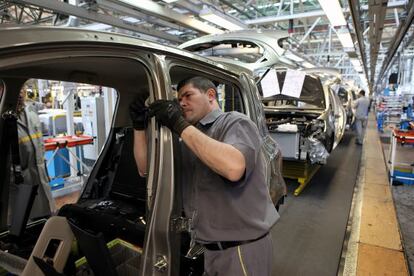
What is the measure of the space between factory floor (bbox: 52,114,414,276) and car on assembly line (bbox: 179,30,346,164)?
2.42 feet

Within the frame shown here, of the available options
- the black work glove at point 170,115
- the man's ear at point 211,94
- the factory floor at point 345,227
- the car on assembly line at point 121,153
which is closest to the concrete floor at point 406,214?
the factory floor at point 345,227

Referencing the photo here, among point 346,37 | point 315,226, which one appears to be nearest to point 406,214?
point 315,226

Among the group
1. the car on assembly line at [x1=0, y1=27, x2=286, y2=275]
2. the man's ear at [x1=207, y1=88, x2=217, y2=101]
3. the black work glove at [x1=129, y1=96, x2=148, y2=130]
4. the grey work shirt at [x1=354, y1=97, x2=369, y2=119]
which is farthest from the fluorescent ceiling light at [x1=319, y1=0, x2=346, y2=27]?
the grey work shirt at [x1=354, y1=97, x2=369, y2=119]

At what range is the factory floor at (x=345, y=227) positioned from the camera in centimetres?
293

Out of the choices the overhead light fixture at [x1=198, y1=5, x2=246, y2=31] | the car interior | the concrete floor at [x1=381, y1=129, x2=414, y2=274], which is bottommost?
the concrete floor at [x1=381, y1=129, x2=414, y2=274]

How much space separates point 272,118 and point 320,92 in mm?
1161

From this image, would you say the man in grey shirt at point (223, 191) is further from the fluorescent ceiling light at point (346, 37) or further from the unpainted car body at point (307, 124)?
the fluorescent ceiling light at point (346, 37)

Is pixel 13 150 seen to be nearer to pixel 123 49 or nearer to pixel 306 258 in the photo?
pixel 123 49

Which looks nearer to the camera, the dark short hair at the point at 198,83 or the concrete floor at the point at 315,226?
the dark short hair at the point at 198,83

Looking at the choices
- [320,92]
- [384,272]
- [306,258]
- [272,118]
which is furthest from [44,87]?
[384,272]

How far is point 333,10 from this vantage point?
15.4 feet

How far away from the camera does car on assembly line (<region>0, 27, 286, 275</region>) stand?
112cm

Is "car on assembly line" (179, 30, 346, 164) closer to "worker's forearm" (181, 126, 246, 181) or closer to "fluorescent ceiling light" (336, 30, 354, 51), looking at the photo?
"fluorescent ceiling light" (336, 30, 354, 51)

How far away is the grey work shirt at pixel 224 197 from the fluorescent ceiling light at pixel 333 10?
3.82 meters
